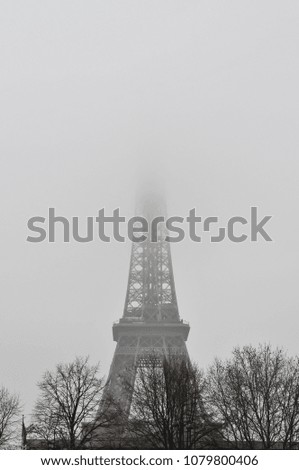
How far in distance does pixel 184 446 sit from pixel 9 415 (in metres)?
20.6

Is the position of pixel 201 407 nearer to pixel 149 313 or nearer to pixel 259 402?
pixel 259 402

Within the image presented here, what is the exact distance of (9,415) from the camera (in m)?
71.0

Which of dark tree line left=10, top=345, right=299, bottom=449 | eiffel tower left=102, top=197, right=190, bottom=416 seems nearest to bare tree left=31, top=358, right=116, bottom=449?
dark tree line left=10, top=345, right=299, bottom=449

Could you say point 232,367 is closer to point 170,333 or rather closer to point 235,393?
point 235,393

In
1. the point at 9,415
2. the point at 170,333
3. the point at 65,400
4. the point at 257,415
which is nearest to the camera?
the point at 257,415

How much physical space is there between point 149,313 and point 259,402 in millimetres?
57642

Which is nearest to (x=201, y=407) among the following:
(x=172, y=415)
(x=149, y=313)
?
(x=172, y=415)

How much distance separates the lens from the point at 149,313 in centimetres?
11338

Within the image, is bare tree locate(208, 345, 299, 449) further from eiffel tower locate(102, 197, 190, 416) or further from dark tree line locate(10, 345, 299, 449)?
eiffel tower locate(102, 197, 190, 416)

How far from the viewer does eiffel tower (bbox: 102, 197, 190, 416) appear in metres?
103

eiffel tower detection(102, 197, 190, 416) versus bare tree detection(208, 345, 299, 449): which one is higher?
eiffel tower detection(102, 197, 190, 416)

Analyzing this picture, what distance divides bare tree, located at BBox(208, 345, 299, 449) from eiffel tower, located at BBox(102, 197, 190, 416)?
35.3 m
